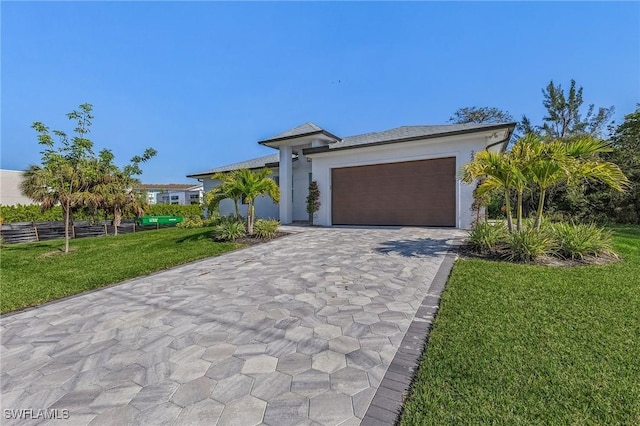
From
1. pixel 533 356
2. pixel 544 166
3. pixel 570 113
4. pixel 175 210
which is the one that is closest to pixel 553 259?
pixel 544 166

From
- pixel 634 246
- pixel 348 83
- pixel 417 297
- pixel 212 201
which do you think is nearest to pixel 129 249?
pixel 212 201

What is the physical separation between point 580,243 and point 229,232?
9.61 meters

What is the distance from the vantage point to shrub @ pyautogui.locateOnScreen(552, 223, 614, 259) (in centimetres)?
594

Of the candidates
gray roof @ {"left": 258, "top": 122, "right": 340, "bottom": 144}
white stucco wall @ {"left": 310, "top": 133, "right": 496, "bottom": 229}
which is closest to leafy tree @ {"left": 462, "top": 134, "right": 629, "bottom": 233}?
white stucco wall @ {"left": 310, "top": 133, "right": 496, "bottom": 229}

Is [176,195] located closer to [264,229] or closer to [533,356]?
[264,229]

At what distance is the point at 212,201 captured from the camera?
33.6 feet

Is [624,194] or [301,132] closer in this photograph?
[301,132]

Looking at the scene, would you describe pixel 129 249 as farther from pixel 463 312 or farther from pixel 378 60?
pixel 378 60

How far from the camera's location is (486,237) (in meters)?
6.62

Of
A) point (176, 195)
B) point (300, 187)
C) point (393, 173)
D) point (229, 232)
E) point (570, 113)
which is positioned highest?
point (570, 113)

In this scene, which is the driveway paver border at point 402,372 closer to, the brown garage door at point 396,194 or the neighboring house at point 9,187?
the brown garage door at point 396,194

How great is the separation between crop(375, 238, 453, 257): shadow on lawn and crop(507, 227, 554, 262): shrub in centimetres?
142

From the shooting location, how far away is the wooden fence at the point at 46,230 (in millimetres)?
13258

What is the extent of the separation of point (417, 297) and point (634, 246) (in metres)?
7.73
